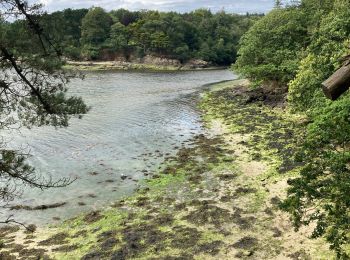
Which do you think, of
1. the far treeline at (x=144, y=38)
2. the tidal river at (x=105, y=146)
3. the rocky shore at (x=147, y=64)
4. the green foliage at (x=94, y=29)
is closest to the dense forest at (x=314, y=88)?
the tidal river at (x=105, y=146)

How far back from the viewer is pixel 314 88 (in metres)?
25.3

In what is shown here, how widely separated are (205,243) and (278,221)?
11.0ft

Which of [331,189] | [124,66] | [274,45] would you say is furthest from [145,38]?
[331,189]

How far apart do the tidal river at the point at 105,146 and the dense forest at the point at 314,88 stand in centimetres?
942

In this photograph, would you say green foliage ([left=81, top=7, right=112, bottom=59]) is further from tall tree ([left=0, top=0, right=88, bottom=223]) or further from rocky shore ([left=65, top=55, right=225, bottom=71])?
tall tree ([left=0, top=0, right=88, bottom=223])

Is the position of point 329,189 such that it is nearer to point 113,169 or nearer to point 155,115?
point 113,169

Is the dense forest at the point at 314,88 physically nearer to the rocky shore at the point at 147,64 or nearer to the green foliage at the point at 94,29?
the rocky shore at the point at 147,64

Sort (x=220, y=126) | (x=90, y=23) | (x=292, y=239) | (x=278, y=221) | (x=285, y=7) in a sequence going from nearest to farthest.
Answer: (x=292, y=239) < (x=278, y=221) < (x=220, y=126) < (x=285, y=7) < (x=90, y=23)

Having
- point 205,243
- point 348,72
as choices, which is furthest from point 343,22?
point 348,72

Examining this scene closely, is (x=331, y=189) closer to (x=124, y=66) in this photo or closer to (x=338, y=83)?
(x=338, y=83)

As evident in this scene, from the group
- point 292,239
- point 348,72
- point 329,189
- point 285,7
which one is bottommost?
point 292,239

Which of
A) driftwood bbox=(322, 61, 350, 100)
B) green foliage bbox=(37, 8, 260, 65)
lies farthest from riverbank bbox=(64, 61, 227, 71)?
driftwood bbox=(322, 61, 350, 100)

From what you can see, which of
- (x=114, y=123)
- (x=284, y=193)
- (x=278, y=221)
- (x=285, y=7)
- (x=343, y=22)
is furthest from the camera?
(x=285, y=7)

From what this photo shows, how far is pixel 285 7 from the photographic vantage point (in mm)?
50875
